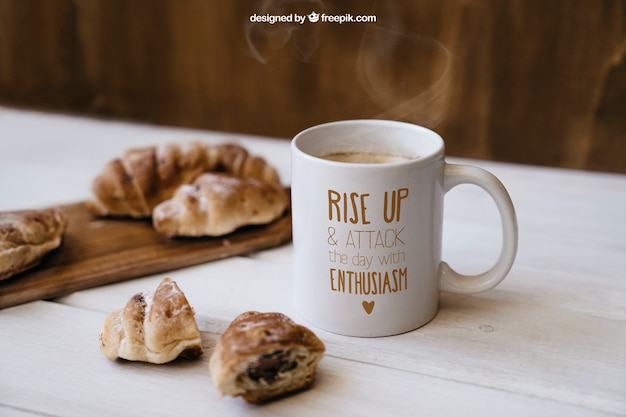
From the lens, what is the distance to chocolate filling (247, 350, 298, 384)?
2.25 ft

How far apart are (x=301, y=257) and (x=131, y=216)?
442 mm

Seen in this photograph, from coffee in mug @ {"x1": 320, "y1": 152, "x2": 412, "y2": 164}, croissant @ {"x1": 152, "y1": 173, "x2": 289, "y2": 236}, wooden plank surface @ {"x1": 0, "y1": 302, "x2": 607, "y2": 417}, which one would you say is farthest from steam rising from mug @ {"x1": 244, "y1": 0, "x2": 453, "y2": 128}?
wooden plank surface @ {"x1": 0, "y1": 302, "x2": 607, "y2": 417}

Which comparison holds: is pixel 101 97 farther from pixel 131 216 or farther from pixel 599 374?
pixel 599 374

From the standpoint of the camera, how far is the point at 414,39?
1.53m

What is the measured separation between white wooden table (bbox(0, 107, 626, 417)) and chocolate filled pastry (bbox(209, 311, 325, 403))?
20 mm

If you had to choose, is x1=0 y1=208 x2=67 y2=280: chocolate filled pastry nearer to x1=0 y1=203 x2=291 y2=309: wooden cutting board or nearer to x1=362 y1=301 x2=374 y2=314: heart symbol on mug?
x1=0 y1=203 x2=291 y2=309: wooden cutting board

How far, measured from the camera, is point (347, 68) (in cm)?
160

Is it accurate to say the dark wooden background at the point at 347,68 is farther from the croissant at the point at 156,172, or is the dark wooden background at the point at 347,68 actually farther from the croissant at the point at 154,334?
the croissant at the point at 154,334

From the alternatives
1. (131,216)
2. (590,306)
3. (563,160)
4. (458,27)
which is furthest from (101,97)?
(590,306)

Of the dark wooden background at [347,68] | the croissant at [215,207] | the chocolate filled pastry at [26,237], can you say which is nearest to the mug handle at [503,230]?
the croissant at [215,207]

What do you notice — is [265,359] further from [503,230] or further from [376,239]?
[503,230]

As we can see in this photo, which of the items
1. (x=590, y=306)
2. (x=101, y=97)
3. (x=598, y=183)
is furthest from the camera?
(x=101, y=97)

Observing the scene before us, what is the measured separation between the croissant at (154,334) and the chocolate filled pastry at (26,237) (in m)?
0.23

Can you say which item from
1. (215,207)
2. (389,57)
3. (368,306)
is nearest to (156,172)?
(215,207)
